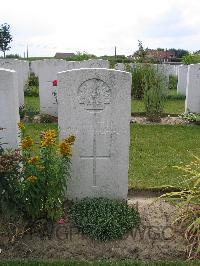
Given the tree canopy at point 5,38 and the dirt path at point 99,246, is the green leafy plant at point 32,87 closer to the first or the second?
the dirt path at point 99,246

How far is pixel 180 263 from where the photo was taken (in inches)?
150

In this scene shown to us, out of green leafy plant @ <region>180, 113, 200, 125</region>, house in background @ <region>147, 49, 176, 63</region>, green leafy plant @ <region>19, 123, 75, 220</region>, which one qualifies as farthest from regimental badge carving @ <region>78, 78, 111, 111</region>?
house in background @ <region>147, 49, 176, 63</region>

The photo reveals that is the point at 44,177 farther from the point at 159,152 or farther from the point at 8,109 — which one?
the point at 159,152

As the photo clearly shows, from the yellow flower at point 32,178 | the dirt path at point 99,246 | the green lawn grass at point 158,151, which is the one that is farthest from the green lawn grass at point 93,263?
the green lawn grass at point 158,151

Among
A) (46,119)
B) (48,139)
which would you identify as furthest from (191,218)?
(46,119)

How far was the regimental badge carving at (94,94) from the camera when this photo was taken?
4512 millimetres

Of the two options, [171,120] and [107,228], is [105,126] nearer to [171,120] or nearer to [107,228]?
[107,228]

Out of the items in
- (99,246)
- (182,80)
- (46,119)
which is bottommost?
(99,246)

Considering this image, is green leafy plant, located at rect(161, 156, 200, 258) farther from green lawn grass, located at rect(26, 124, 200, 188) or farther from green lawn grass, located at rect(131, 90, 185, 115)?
green lawn grass, located at rect(131, 90, 185, 115)

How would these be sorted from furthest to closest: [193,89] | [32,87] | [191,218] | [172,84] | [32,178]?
[172,84] → [32,87] → [193,89] → [191,218] → [32,178]

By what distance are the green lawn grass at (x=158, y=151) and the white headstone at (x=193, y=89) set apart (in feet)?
4.16

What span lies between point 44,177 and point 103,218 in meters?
0.80

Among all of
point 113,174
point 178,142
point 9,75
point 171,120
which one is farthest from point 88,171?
point 171,120

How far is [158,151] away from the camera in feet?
24.6
